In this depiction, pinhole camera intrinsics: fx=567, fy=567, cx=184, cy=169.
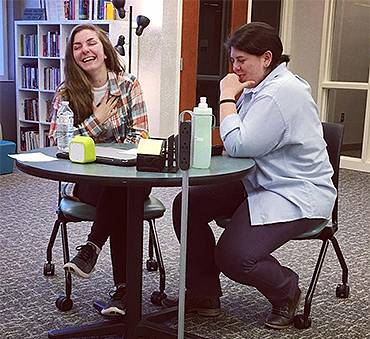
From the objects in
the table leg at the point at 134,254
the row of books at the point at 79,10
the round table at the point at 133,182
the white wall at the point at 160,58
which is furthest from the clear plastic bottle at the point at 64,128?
the white wall at the point at 160,58

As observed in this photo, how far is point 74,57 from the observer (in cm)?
236

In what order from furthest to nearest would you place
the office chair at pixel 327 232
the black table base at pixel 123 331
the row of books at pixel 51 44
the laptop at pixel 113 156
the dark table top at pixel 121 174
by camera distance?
1. the row of books at pixel 51 44
2. the office chair at pixel 327 232
3. the black table base at pixel 123 331
4. the laptop at pixel 113 156
5. the dark table top at pixel 121 174

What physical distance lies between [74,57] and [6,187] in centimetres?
247

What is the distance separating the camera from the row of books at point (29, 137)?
5953 mm

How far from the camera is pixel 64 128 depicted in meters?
2.12

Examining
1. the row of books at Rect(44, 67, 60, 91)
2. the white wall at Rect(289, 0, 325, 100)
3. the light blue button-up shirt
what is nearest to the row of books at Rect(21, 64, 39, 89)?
the row of books at Rect(44, 67, 60, 91)

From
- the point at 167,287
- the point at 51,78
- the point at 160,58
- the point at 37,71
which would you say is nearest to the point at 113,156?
the point at 167,287

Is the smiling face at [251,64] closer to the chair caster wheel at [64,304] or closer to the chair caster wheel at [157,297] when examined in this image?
the chair caster wheel at [157,297]

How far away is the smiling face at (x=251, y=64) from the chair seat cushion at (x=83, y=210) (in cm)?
61

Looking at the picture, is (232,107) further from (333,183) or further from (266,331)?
(266,331)

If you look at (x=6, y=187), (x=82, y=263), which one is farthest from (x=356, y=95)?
(x=82, y=263)

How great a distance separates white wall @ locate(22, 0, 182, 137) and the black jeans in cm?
356

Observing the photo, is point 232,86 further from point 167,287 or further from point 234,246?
point 167,287

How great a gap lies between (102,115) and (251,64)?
670 millimetres
